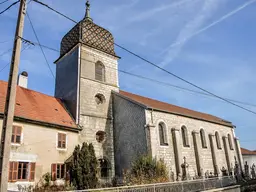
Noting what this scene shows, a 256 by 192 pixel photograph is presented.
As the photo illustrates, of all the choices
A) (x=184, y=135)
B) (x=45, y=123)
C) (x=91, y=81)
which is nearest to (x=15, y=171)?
(x=45, y=123)

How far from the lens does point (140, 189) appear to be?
1053 cm

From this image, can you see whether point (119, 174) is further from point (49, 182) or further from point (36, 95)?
point (36, 95)

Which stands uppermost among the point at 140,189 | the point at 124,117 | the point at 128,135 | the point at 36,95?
the point at 36,95

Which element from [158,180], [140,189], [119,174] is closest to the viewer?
[140,189]

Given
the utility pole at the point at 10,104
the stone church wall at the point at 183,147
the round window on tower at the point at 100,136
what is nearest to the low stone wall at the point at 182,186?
the utility pole at the point at 10,104

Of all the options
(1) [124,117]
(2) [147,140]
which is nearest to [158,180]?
(2) [147,140]

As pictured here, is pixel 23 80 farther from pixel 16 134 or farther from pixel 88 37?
pixel 88 37

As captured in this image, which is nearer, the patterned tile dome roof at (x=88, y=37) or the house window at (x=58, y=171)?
the house window at (x=58, y=171)

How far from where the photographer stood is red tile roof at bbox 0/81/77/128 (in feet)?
52.1

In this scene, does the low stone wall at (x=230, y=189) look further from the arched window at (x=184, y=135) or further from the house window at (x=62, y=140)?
the house window at (x=62, y=140)

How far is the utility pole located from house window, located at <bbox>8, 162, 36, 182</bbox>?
25.6 feet

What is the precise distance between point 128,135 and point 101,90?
17.2 feet

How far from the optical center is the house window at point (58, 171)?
15655 millimetres

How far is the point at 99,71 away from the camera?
2266 cm
